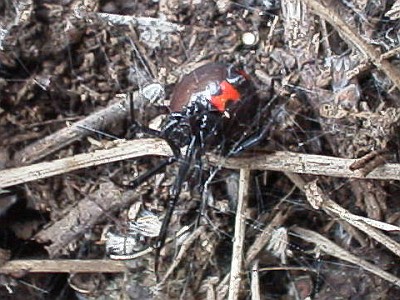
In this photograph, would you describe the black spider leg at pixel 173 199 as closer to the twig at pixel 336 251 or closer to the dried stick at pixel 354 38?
the twig at pixel 336 251

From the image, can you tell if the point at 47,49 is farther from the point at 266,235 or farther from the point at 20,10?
the point at 266,235

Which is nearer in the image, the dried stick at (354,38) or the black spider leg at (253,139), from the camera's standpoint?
the dried stick at (354,38)

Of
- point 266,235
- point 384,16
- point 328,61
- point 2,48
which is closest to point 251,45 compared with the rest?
point 328,61

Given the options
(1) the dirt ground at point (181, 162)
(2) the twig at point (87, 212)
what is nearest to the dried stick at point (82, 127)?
(1) the dirt ground at point (181, 162)

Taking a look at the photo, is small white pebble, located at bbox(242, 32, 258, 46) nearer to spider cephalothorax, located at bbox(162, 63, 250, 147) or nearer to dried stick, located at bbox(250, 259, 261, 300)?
spider cephalothorax, located at bbox(162, 63, 250, 147)

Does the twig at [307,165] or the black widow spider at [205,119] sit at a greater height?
the black widow spider at [205,119]

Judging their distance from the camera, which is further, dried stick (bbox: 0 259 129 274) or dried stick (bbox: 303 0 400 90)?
dried stick (bbox: 0 259 129 274)

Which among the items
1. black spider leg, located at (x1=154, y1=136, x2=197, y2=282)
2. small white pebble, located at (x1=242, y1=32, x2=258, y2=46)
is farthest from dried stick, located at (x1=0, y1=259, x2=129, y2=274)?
small white pebble, located at (x1=242, y1=32, x2=258, y2=46)

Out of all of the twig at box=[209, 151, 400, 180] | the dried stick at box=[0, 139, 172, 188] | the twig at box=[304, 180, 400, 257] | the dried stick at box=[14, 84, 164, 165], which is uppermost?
the dried stick at box=[14, 84, 164, 165]
